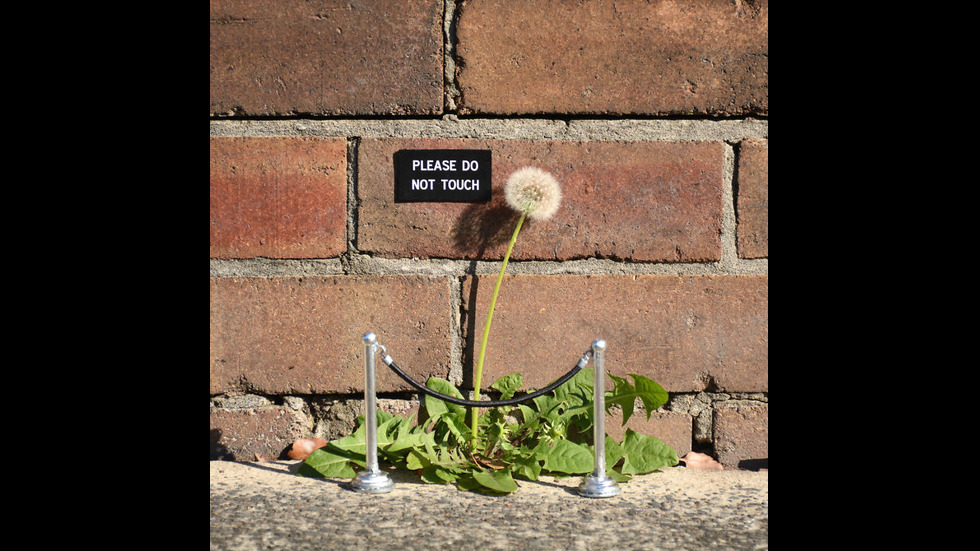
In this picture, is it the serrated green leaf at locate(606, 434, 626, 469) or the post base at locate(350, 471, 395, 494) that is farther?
the serrated green leaf at locate(606, 434, 626, 469)

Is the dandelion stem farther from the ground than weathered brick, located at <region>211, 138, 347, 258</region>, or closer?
closer

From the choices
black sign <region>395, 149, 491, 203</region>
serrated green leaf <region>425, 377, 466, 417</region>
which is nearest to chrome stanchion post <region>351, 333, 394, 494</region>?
serrated green leaf <region>425, 377, 466, 417</region>

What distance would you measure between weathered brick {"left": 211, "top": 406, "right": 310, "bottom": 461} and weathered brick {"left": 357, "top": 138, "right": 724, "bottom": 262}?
0.43m

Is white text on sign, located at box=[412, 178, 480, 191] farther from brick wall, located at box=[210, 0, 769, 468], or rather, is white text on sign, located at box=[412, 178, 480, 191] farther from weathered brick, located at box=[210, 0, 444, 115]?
weathered brick, located at box=[210, 0, 444, 115]

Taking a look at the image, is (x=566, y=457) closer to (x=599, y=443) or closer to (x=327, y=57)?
(x=599, y=443)

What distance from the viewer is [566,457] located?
1485 millimetres

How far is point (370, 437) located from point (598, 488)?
0.46 metres

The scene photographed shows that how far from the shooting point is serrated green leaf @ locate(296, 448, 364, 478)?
59.5 inches

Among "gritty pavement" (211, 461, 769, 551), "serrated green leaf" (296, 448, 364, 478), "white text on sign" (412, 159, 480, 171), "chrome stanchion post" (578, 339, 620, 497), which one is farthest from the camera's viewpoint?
"white text on sign" (412, 159, 480, 171)

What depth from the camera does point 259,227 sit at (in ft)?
5.35

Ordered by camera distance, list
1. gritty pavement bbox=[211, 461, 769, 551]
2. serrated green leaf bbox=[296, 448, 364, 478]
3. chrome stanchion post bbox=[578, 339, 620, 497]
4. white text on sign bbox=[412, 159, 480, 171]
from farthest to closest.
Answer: white text on sign bbox=[412, 159, 480, 171], serrated green leaf bbox=[296, 448, 364, 478], chrome stanchion post bbox=[578, 339, 620, 497], gritty pavement bbox=[211, 461, 769, 551]

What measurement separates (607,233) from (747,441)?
1.90 ft

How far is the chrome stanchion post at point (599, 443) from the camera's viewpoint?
4.56 feet

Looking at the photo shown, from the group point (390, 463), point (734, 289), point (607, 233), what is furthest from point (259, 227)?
point (734, 289)
